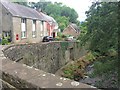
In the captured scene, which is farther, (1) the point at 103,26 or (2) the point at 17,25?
(2) the point at 17,25

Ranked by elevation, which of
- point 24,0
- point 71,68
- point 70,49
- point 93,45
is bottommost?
point 71,68

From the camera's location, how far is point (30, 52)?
1499 centimetres

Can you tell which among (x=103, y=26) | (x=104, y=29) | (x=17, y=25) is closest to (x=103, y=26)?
(x=103, y=26)

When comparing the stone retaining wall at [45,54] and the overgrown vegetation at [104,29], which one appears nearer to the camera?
the overgrown vegetation at [104,29]

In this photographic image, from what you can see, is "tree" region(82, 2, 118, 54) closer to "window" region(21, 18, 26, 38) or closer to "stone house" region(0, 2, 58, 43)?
"stone house" region(0, 2, 58, 43)

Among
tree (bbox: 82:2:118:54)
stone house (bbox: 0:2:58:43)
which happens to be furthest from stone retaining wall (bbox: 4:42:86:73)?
stone house (bbox: 0:2:58:43)

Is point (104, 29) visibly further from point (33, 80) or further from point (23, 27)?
point (23, 27)

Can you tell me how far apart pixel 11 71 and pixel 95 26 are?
729 centimetres

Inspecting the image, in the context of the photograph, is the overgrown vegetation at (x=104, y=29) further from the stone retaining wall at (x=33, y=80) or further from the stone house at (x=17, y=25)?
the stone house at (x=17, y=25)

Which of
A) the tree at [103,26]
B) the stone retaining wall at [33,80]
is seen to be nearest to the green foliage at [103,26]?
the tree at [103,26]

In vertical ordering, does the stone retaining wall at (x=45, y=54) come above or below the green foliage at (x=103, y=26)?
below

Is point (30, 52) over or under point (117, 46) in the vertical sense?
under

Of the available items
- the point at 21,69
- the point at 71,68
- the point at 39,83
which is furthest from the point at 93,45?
the point at 71,68

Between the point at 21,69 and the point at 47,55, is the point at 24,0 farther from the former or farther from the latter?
the point at 21,69
